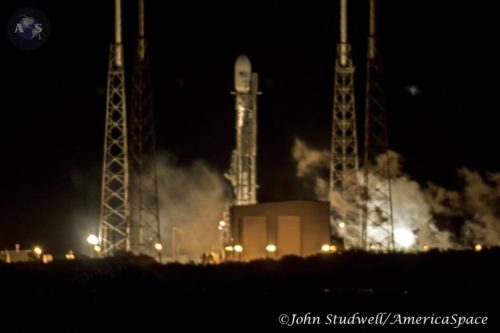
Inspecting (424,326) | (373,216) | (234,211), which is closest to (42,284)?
(424,326)

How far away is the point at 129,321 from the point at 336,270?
980 cm

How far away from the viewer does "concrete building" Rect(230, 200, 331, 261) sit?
39562mm

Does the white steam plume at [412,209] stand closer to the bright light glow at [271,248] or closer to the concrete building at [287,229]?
the concrete building at [287,229]

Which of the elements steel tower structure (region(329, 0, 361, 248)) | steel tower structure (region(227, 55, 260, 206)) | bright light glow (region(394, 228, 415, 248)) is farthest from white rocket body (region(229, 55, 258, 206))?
bright light glow (region(394, 228, 415, 248))

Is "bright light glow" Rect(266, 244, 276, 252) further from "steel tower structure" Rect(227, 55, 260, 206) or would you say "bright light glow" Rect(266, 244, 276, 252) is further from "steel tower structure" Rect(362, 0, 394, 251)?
"steel tower structure" Rect(227, 55, 260, 206)

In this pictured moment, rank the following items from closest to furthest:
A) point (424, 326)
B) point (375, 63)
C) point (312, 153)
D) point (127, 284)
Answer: point (424, 326), point (127, 284), point (375, 63), point (312, 153)

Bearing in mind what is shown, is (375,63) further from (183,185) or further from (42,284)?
(183,185)

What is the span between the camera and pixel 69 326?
21.2m

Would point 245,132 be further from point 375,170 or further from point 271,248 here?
point 271,248

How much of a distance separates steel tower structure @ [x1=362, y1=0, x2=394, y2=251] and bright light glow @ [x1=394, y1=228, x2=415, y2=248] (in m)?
0.58

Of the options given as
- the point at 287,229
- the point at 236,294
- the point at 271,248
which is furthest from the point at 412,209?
the point at 236,294

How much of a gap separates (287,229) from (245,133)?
8.55 m

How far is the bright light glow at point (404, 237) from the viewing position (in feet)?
160

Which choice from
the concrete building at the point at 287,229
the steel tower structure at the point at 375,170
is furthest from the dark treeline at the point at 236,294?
the concrete building at the point at 287,229
